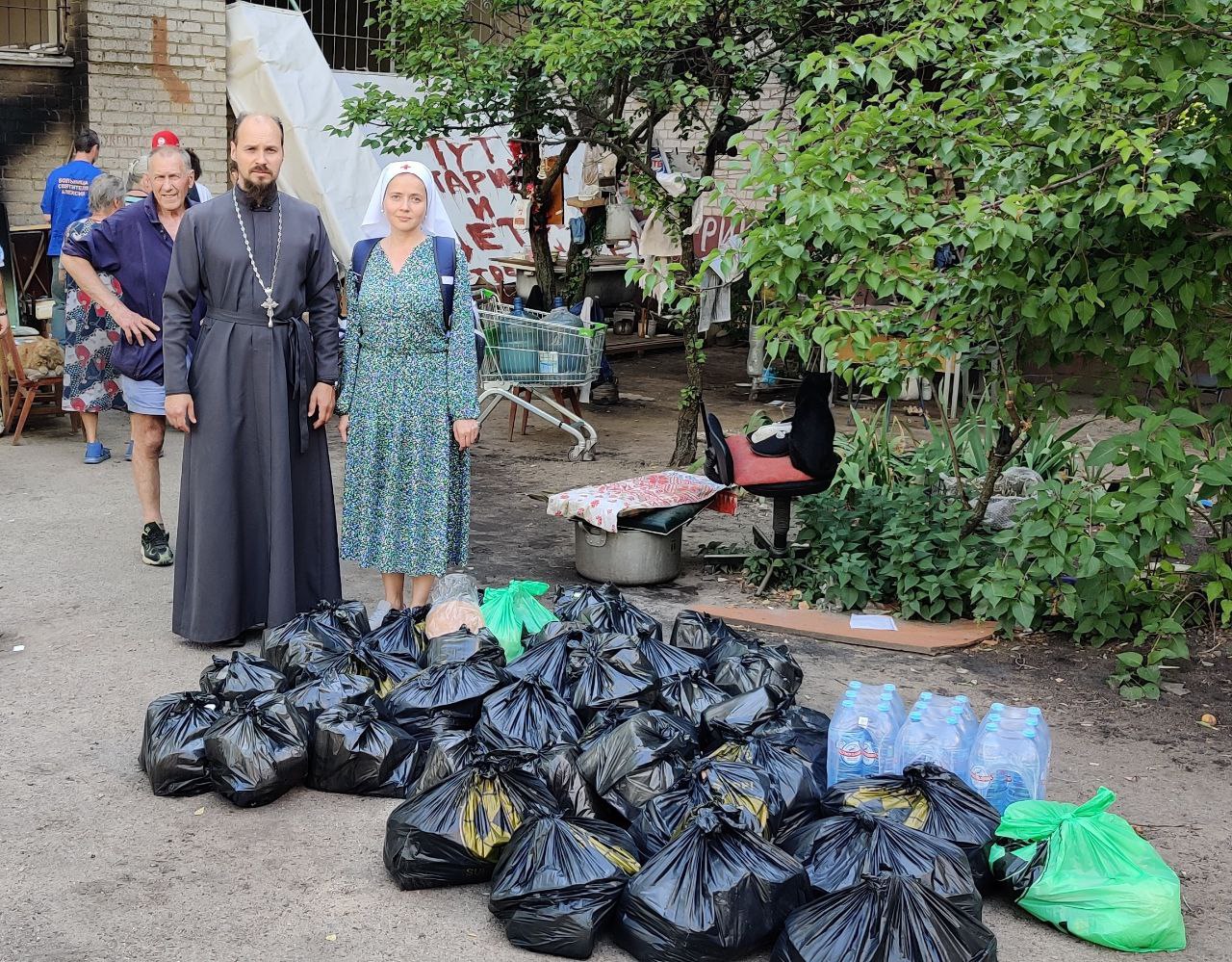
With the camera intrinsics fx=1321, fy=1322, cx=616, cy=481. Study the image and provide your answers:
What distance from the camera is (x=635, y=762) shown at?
394cm

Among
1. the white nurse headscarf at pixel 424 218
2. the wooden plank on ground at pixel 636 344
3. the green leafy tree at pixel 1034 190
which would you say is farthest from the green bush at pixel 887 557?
the wooden plank on ground at pixel 636 344

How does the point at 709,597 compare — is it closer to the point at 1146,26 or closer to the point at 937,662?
the point at 937,662

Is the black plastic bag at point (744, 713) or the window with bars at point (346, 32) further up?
the window with bars at point (346, 32)

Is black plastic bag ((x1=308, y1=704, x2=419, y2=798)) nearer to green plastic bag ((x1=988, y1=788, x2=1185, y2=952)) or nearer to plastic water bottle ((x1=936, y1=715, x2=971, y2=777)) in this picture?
plastic water bottle ((x1=936, y1=715, x2=971, y2=777))

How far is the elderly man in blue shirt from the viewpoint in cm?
604

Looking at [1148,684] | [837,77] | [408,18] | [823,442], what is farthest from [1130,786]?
[408,18]

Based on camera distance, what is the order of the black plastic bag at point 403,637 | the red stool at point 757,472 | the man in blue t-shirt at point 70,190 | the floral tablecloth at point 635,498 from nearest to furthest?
the black plastic bag at point 403,637
the red stool at point 757,472
the floral tablecloth at point 635,498
the man in blue t-shirt at point 70,190

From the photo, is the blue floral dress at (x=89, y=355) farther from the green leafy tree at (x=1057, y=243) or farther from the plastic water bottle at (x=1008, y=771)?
the plastic water bottle at (x=1008, y=771)

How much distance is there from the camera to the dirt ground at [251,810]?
137 inches

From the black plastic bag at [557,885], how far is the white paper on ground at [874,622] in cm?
263

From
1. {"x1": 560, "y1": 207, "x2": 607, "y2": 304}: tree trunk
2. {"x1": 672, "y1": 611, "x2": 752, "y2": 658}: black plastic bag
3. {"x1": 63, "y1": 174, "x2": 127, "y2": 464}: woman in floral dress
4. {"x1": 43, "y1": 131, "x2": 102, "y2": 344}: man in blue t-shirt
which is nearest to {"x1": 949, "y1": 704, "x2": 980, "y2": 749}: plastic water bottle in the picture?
{"x1": 672, "y1": 611, "x2": 752, "y2": 658}: black plastic bag

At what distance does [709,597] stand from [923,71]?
5.99m

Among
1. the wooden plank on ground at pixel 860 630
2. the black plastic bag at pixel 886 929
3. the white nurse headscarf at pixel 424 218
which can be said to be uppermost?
the white nurse headscarf at pixel 424 218

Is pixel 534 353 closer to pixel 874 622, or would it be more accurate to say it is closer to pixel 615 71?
pixel 615 71
